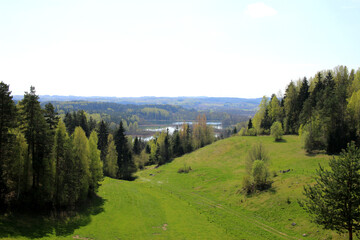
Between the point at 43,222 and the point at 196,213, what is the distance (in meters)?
25.8

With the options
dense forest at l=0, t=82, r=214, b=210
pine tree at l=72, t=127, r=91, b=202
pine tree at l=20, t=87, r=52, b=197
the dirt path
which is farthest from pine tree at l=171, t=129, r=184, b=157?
pine tree at l=20, t=87, r=52, b=197

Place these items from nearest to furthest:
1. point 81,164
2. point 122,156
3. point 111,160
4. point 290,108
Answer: point 81,164
point 111,160
point 122,156
point 290,108

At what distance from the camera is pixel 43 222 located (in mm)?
30812

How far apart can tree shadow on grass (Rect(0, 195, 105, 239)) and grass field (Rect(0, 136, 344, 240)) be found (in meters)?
0.11

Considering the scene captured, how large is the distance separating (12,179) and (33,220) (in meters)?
6.47

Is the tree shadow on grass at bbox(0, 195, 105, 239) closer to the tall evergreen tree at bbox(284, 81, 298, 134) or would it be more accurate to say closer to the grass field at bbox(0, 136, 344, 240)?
the grass field at bbox(0, 136, 344, 240)

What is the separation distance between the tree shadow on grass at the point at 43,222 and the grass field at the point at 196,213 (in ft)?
0.38

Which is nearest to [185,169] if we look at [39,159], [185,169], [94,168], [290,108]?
[185,169]

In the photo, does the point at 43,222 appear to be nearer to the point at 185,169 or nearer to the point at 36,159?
the point at 36,159

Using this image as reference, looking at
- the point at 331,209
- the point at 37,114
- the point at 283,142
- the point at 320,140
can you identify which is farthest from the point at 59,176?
the point at 283,142

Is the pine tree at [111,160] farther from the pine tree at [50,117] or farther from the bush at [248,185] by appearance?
the bush at [248,185]

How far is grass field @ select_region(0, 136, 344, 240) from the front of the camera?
101 feet

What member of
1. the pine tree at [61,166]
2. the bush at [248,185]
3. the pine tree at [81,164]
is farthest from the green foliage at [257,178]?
the pine tree at [61,166]

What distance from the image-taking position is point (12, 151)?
3103cm
